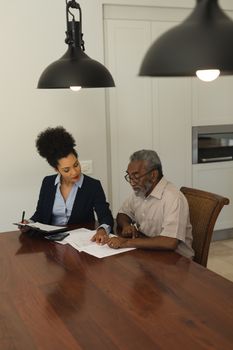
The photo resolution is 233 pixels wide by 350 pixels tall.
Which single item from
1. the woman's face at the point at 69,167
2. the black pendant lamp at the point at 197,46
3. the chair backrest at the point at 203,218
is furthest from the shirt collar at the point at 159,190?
the black pendant lamp at the point at 197,46

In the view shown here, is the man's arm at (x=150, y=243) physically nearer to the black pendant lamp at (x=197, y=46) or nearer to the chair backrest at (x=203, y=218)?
the chair backrest at (x=203, y=218)

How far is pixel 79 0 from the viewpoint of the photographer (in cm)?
341

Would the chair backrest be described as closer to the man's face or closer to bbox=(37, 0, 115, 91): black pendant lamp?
the man's face

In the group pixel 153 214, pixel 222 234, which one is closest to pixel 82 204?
pixel 153 214

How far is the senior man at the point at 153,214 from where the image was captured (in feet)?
6.75

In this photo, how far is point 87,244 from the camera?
2.14 m

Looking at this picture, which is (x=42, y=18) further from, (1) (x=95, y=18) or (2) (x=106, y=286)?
(2) (x=106, y=286)

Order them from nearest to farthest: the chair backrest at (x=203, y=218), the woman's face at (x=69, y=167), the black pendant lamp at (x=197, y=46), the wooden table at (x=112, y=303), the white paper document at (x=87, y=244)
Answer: the black pendant lamp at (x=197, y=46)
the wooden table at (x=112, y=303)
the white paper document at (x=87, y=244)
the chair backrest at (x=203, y=218)
the woman's face at (x=69, y=167)

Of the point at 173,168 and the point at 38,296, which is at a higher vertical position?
the point at 173,168

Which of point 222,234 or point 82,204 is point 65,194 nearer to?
point 82,204

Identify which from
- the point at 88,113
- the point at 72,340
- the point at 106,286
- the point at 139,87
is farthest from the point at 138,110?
the point at 72,340

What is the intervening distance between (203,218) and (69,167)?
0.81m

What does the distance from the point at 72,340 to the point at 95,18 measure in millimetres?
2820

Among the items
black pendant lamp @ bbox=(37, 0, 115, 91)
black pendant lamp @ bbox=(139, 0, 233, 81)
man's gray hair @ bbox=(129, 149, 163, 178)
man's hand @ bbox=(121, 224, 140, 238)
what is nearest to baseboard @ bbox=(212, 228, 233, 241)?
man's hand @ bbox=(121, 224, 140, 238)
